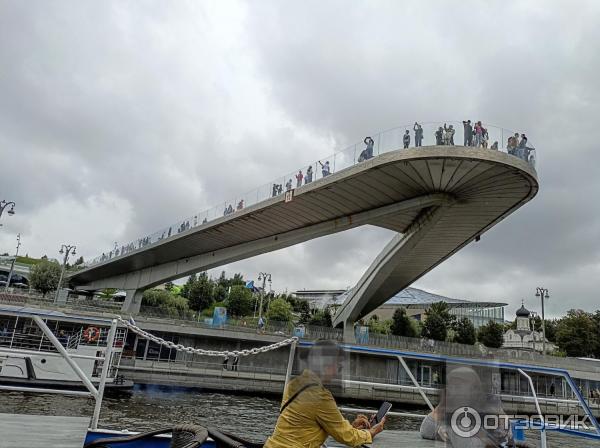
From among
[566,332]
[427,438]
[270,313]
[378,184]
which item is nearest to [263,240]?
[378,184]

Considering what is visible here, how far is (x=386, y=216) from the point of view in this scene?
95.7 ft

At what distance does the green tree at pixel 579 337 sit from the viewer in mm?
50375

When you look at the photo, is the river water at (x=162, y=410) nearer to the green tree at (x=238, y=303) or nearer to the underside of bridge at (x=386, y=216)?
the underside of bridge at (x=386, y=216)

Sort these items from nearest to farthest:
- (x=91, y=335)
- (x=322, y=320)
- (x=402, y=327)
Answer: (x=91, y=335) < (x=402, y=327) < (x=322, y=320)

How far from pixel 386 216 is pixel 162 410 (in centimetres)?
1908

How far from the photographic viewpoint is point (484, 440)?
267 centimetres

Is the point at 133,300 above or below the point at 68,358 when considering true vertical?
above

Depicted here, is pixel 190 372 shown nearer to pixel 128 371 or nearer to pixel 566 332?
pixel 128 371

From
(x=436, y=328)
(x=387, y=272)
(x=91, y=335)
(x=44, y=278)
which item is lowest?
(x=91, y=335)

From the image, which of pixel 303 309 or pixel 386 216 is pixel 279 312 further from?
pixel 386 216

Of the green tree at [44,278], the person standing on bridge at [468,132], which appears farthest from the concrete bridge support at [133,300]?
the person standing on bridge at [468,132]

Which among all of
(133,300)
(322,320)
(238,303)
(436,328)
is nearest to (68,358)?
(133,300)

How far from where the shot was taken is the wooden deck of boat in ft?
9.67

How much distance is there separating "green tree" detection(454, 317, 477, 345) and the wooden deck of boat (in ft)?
168
